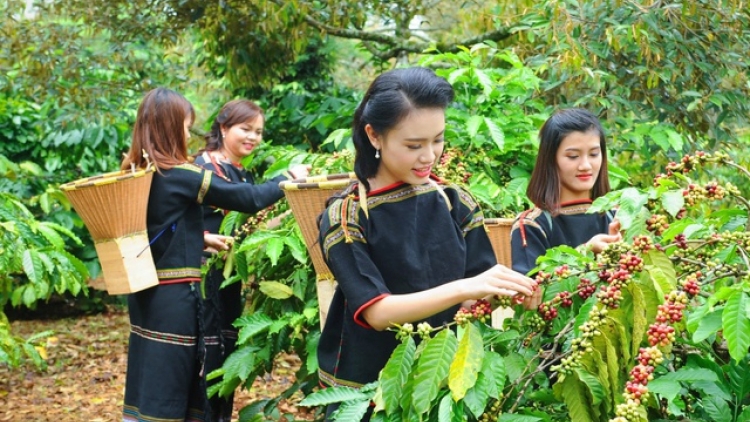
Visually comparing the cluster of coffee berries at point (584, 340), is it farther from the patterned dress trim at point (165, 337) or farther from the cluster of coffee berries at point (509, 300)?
the patterned dress trim at point (165, 337)

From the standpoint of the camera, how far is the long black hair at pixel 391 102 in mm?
2291

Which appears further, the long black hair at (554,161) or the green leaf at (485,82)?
the green leaf at (485,82)

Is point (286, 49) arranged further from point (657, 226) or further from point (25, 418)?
point (657, 226)

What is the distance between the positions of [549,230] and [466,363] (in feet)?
4.82

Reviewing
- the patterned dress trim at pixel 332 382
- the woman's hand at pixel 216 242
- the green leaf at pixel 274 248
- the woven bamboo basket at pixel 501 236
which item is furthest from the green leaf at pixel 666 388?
the woman's hand at pixel 216 242

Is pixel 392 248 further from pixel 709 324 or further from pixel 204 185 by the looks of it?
pixel 204 185

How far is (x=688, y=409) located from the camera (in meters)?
1.98

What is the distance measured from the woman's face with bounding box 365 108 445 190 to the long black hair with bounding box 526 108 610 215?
1093mm

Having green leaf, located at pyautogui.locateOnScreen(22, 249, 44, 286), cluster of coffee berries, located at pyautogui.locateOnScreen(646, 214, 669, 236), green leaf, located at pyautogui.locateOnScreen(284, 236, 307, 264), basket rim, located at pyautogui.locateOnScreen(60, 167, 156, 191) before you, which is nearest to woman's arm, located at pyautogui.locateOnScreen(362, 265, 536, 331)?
cluster of coffee berries, located at pyautogui.locateOnScreen(646, 214, 669, 236)

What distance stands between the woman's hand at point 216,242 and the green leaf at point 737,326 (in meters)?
2.65

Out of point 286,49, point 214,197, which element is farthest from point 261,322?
point 286,49

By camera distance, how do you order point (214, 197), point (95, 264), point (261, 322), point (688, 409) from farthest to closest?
point (95, 264)
point (214, 197)
point (261, 322)
point (688, 409)

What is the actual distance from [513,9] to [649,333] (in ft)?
15.0

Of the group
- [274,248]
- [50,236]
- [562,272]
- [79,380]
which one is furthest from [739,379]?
[79,380]
